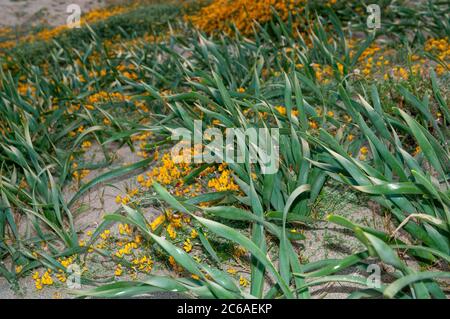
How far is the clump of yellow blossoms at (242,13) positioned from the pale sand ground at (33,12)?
4343 mm

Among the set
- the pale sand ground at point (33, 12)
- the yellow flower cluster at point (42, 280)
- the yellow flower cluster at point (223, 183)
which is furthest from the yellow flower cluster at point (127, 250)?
the pale sand ground at point (33, 12)

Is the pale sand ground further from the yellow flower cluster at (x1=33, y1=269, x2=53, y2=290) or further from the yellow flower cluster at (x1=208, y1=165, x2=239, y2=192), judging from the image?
the yellow flower cluster at (x1=33, y1=269, x2=53, y2=290)

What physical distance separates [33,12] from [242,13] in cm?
555

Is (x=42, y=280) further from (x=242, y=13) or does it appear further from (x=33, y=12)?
(x=33, y=12)

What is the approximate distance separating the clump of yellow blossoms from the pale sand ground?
434cm

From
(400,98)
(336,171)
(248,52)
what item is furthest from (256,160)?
(248,52)

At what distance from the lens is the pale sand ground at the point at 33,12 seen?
9.58 metres

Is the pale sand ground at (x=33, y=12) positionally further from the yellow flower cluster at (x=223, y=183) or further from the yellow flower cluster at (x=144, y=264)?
the yellow flower cluster at (x=144, y=264)

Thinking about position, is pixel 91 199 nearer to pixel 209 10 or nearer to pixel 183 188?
pixel 183 188

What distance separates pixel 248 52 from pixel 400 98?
64.5 inches

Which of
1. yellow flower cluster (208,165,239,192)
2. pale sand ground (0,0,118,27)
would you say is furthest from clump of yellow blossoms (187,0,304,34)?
pale sand ground (0,0,118,27)

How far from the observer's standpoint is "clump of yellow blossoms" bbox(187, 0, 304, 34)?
541 centimetres

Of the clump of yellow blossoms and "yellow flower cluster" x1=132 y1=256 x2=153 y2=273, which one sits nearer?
"yellow flower cluster" x1=132 y1=256 x2=153 y2=273
